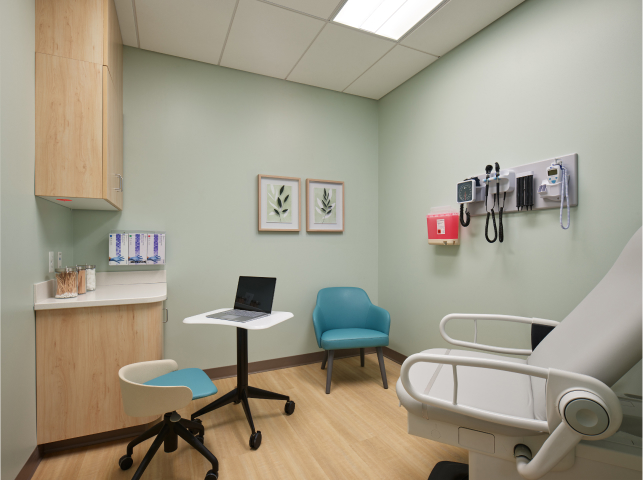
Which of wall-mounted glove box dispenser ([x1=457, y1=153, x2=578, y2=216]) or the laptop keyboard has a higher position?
wall-mounted glove box dispenser ([x1=457, y1=153, x2=578, y2=216])

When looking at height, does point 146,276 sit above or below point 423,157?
below

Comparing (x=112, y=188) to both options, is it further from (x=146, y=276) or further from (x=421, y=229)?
(x=421, y=229)

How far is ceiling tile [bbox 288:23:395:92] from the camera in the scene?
2408 millimetres

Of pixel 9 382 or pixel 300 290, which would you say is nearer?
pixel 9 382

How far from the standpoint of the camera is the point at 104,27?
1848 mm

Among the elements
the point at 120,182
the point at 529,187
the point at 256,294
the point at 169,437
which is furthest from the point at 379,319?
the point at 120,182

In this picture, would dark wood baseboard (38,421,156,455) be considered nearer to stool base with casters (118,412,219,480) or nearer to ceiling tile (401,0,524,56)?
stool base with casters (118,412,219,480)

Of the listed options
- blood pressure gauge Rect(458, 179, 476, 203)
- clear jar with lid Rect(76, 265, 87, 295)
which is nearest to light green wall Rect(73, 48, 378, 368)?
clear jar with lid Rect(76, 265, 87, 295)

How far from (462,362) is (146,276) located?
2291mm

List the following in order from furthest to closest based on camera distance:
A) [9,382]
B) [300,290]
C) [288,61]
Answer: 1. [300,290]
2. [288,61]
3. [9,382]

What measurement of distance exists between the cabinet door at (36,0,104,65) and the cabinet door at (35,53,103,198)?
0.05 m

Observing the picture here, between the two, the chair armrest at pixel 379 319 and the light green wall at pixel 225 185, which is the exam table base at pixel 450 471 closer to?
the chair armrest at pixel 379 319

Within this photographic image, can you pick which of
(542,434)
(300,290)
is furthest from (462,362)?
(300,290)

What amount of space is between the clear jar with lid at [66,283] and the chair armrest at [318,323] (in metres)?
1.63
